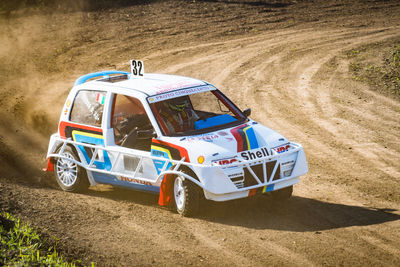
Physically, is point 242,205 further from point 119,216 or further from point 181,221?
point 119,216

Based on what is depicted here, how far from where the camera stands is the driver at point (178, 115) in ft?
30.9

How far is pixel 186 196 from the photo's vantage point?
28.7ft

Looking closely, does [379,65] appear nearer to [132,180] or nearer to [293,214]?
[293,214]

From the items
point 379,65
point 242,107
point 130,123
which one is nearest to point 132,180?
point 130,123

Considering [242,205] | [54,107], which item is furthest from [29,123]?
[242,205]

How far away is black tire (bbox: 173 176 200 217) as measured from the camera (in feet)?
28.5

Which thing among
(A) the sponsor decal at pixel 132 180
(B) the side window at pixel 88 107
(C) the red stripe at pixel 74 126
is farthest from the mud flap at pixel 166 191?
(B) the side window at pixel 88 107

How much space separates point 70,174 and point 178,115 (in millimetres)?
2328

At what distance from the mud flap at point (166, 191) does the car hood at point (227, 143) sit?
1.85 feet

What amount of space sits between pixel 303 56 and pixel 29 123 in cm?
1014

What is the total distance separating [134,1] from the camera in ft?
99.3

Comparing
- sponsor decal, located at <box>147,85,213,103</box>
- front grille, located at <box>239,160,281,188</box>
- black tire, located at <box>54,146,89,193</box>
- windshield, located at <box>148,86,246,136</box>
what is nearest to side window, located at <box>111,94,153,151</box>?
windshield, located at <box>148,86,246,136</box>

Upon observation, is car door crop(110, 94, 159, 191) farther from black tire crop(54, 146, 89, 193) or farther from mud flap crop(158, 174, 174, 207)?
black tire crop(54, 146, 89, 193)

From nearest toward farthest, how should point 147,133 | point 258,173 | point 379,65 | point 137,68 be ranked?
point 258,173 < point 147,133 < point 137,68 < point 379,65
